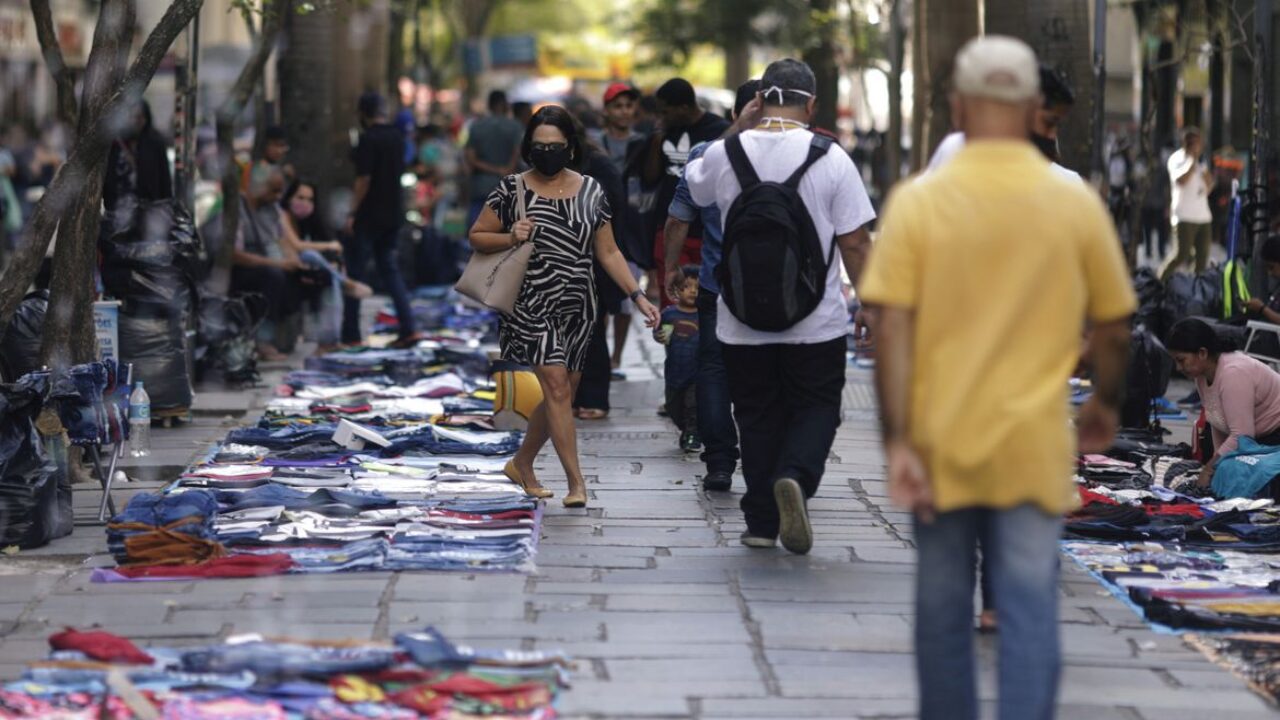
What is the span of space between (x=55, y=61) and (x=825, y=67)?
58.5 ft

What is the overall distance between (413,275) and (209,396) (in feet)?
28.9

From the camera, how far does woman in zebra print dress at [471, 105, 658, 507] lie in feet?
28.8

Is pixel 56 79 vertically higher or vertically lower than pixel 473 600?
higher

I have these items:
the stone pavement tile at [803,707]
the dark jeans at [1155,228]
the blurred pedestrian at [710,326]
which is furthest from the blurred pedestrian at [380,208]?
the dark jeans at [1155,228]

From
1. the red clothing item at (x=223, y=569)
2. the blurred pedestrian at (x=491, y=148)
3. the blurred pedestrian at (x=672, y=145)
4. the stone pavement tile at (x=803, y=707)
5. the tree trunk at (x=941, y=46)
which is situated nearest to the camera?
the stone pavement tile at (x=803, y=707)

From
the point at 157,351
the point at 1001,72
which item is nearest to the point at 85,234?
the point at 157,351

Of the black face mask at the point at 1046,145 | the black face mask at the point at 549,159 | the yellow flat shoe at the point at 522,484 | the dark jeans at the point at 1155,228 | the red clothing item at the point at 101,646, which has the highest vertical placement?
the black face mask at the point at 1046,145

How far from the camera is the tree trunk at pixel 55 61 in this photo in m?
9.90

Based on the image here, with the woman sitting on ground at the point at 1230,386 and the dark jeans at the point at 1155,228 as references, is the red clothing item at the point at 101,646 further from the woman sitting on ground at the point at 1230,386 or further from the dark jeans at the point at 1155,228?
the dark jeans at the point at 1155,228

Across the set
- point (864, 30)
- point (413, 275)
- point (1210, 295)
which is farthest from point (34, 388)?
point (864, 30)

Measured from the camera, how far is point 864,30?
113ft

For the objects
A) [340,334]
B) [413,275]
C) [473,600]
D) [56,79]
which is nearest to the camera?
[473,600]

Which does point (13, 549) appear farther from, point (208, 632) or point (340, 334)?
point (340, 334)

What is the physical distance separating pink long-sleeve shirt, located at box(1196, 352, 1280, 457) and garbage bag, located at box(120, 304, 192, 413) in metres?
5.67
